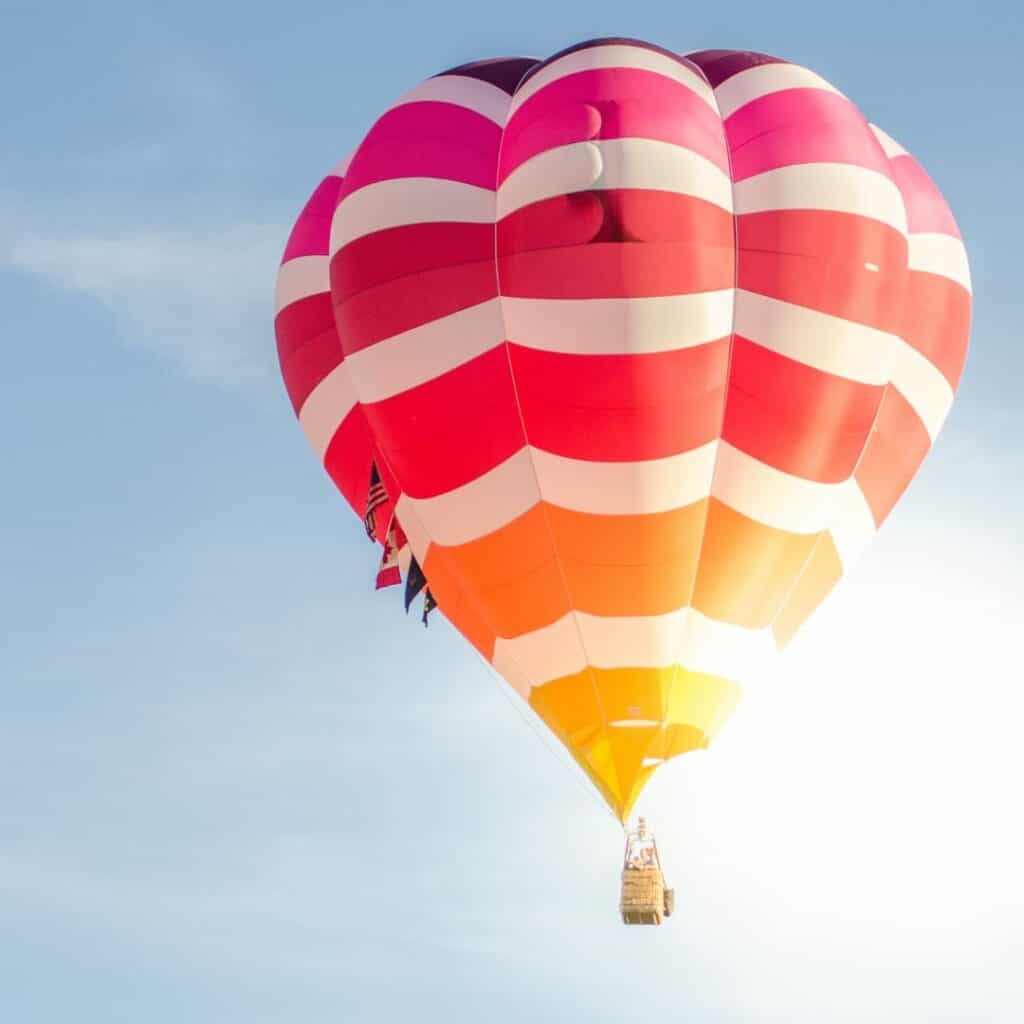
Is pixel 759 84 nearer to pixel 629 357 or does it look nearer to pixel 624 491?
pixel 629 357

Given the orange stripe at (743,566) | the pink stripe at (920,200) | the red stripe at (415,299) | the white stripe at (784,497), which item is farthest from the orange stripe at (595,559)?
the pink stripe at (920,200)

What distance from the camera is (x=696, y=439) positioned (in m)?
20.8

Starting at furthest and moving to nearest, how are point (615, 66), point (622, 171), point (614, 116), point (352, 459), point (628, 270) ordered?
point (352, 459), point (615, 66), point (614, 116), point (622, 171), point (628, 270)

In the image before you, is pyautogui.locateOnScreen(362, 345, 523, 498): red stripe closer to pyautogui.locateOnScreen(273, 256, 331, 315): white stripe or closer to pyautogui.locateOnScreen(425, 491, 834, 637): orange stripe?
pyautogui.locateOnScreen(425, 491, 834, 637): orange stripe

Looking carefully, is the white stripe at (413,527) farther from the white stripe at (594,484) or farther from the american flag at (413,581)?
the white stripe at (594,484)

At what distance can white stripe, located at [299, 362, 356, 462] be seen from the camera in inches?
872

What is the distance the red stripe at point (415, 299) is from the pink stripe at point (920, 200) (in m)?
3.51

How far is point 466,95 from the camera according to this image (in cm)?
2169

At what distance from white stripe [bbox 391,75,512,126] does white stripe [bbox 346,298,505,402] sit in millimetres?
1642

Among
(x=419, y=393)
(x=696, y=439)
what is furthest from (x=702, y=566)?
(x=419, y=393)

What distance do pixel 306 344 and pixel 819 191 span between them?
14.3ft

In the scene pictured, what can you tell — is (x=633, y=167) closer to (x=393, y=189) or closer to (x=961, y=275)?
(x=393, y=189)

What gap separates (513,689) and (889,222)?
14.9 ft

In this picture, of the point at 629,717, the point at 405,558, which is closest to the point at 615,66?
the point at 405,558
